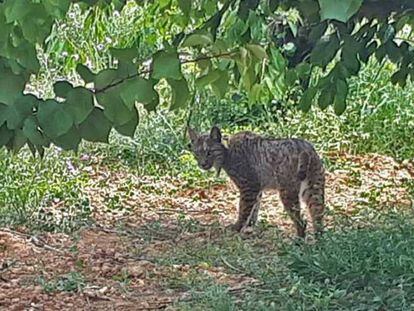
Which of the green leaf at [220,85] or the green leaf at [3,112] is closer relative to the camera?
the green leaf at [3,112]

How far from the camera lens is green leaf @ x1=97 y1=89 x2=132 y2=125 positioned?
8.13ft

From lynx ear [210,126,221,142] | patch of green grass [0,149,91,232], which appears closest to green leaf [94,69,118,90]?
patch of green grass [0,149,91,232]

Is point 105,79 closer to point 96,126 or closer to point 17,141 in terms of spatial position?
point 96,126

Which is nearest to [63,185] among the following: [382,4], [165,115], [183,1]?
[165,115]

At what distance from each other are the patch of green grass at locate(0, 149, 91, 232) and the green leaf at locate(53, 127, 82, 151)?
4.10 meters

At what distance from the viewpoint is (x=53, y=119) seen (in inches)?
97.0

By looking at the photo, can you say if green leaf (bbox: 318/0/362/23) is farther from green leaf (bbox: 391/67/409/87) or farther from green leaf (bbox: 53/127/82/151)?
green leaf (bbox: 391/67/409/87)

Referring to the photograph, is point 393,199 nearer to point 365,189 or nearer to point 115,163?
point 365,189

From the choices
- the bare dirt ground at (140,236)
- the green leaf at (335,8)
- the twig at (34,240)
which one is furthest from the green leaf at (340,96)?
the twig at (34,240)

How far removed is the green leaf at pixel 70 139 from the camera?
2529 millimetres

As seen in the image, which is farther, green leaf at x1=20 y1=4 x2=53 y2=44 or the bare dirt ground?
the bare dirt ground

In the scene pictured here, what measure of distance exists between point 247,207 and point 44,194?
5.45 feet

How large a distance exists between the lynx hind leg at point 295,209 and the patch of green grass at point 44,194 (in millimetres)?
1555

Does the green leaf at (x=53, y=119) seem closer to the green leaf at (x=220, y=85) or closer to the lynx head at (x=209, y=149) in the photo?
the green leaf at (x=220, y=85)
